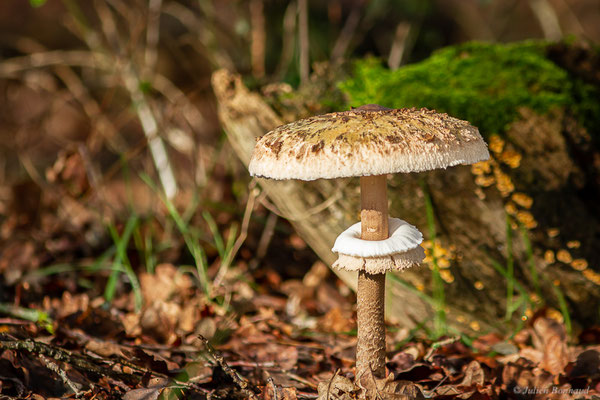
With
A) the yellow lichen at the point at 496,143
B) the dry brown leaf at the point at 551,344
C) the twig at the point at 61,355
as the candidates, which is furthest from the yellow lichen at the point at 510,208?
the twig at the point at 61,355

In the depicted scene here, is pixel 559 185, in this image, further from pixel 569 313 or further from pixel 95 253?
pixel 95 253

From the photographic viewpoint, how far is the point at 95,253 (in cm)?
448

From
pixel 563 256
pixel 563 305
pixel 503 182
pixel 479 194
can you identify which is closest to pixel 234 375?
pixel 479 194

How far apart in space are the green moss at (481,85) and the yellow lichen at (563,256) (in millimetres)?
841

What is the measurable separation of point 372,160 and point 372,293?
74 cm

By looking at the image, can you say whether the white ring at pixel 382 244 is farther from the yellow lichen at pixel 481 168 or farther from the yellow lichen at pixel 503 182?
the yellow lichen at pixel 503 182

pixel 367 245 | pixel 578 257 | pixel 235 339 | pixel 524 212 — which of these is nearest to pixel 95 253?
pixel 235 339

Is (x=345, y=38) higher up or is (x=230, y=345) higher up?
(x=345, y=38)

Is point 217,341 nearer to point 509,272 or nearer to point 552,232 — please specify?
point 509,272

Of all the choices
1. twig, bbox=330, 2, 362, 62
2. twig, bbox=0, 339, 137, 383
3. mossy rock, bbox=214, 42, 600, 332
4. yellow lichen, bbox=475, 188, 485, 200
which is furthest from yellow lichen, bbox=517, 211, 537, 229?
twig, bbox=330, 2, 362, 62

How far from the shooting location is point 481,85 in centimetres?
320

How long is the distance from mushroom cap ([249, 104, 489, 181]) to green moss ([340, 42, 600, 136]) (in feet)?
3.27

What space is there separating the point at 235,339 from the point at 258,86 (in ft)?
5.26

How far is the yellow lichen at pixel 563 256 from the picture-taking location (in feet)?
10.0
